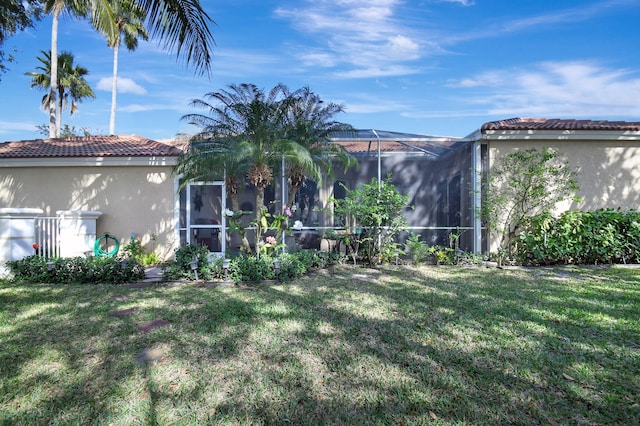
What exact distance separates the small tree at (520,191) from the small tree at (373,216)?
2.61m

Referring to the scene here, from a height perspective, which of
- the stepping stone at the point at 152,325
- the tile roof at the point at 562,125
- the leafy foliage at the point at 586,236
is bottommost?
the stepping stone at the point at 152,325

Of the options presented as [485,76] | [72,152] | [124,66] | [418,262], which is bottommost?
[418,262]

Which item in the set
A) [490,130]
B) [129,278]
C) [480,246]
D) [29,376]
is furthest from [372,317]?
[490,130]

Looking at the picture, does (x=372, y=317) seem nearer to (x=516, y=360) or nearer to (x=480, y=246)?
(x=516, y=360)

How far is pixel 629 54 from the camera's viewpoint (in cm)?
1236

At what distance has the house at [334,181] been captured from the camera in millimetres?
10031

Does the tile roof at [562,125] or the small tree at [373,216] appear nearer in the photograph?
the small tree at [373,216]

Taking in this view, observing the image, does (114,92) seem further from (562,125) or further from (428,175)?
(562,125)

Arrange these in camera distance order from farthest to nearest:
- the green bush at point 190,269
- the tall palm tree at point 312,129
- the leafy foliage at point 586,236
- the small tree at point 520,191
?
the small tree at point 520,191
the leafy foliage at point 586,236
the tall palm tree at point 312,129
the green bush at point 190,269

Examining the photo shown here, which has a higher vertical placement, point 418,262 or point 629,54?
point 629,54

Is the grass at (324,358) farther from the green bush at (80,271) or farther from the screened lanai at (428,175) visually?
the screened lanai at (428,175)

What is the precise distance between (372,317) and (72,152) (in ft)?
34.6

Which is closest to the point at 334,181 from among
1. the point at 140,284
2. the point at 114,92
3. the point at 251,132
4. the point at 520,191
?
the point at 251,132

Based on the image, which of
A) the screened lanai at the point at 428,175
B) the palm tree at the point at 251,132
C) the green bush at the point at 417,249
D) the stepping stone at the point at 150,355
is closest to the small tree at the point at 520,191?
the screened lanai at the point at 428,175
